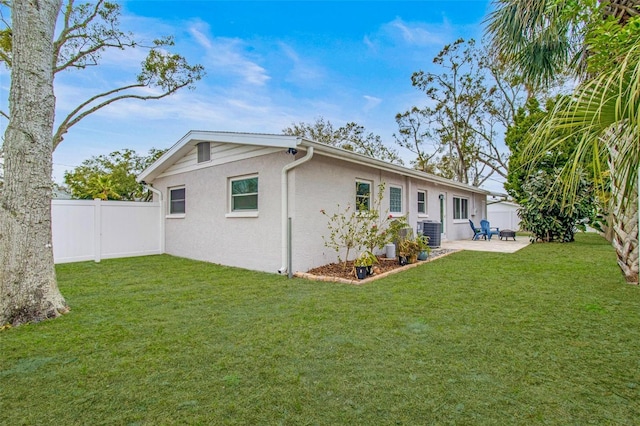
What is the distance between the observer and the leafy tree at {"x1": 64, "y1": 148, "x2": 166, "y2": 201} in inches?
547

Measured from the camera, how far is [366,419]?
207cm

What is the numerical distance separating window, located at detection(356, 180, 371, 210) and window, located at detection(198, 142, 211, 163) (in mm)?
4196

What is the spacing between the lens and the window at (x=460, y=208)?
15.1m

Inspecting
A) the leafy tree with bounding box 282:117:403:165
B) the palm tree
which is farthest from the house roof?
the leafy tree with bounding box 282:117:403:165

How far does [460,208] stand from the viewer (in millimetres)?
15641

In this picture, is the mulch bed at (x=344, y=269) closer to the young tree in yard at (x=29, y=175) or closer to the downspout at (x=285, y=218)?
the downspout at (x=285, y=218)

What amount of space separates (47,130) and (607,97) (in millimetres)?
5738

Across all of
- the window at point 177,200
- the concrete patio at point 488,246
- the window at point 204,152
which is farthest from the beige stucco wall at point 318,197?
the window at point 177,200

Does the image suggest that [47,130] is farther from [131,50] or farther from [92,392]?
[131,50]

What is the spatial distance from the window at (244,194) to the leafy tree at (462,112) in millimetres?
20103

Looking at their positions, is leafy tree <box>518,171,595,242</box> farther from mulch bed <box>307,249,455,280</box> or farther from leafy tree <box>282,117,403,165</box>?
leafy tree <box>282,117,403,165</box>

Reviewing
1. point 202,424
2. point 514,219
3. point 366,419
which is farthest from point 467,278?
point 514,219

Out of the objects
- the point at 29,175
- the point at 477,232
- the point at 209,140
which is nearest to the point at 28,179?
the point at 29,175

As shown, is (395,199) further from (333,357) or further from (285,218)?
(333,357)
